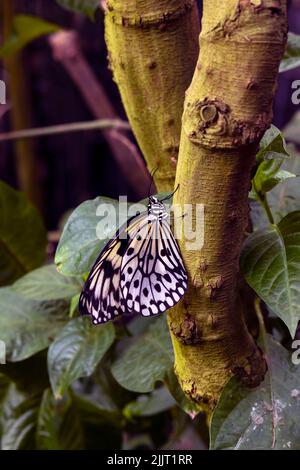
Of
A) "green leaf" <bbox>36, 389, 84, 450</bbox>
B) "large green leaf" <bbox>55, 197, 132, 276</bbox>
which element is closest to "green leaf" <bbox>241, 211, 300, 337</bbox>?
"large green leaf" <bbox>55, 197, 132, 276</bbox>

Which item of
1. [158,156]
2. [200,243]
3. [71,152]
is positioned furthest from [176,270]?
[71,152]

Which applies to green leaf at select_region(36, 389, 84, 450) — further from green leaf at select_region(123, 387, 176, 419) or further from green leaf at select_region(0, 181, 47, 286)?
green leaf at select_region(0, 181, 47, 286)

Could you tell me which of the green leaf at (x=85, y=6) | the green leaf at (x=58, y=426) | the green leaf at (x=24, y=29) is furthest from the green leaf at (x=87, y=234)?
the green leaf at (x=24, y=29)

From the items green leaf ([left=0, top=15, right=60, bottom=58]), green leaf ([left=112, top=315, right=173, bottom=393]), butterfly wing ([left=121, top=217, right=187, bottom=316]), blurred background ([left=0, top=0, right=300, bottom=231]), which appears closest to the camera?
butterfly wing ([left=121, top=217, right=187, bottom=316])

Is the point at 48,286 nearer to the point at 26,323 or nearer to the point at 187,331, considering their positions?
the point at 26,323

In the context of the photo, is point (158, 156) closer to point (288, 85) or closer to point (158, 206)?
point (158, 206)
